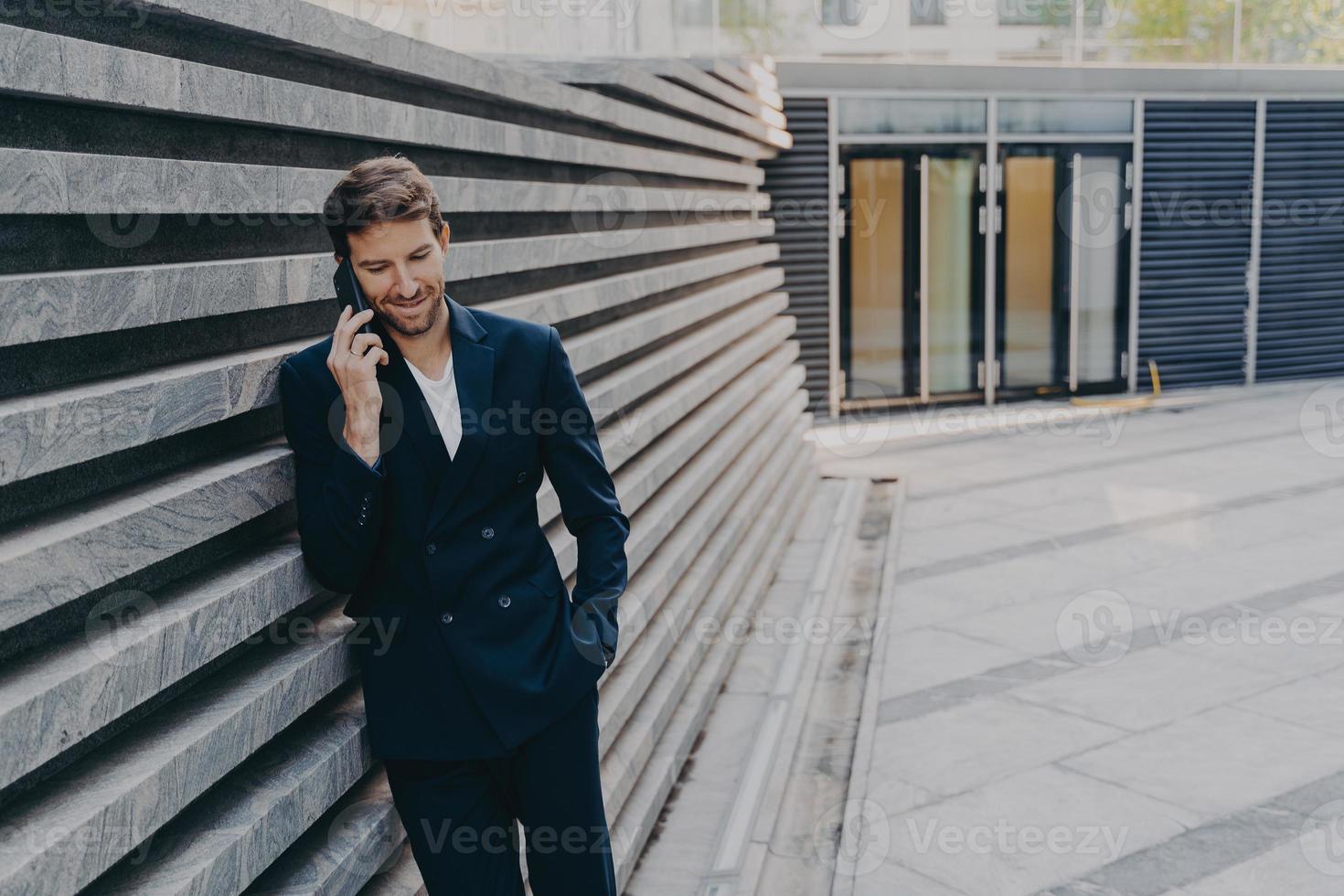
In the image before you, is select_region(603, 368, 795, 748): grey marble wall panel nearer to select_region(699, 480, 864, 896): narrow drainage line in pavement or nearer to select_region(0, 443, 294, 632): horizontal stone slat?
select_region(699, 480, 864, 896): narrow drainage line in pavement

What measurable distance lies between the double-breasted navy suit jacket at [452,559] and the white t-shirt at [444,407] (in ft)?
0.12

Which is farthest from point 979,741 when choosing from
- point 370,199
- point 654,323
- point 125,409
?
point 125,409

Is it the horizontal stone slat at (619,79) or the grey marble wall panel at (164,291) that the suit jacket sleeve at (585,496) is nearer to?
the grey marble wall panel at (164,291)

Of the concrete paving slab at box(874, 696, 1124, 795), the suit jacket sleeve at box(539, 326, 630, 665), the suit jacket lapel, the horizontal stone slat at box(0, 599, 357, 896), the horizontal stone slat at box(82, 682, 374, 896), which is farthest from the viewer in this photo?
the concrete paving slab at box(874, 696, 1124, 795)

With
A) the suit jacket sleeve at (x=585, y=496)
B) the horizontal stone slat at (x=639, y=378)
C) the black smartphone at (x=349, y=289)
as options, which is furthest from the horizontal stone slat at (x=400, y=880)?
the black smartphone at (x=349, y=289)

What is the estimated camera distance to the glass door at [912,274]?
13.8m

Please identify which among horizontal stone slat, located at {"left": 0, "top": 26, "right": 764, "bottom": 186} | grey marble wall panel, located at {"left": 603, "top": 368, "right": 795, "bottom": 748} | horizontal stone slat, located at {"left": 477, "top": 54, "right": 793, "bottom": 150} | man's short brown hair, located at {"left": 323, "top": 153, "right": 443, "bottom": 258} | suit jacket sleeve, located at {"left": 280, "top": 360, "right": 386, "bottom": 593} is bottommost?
grey marble wall panel, located at {"left": 603, "top": 368, "right": 795, "bottom": 748}

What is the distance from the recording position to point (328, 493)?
7.50ft

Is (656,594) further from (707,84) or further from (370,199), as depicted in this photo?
(707,84)

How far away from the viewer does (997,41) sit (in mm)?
13719

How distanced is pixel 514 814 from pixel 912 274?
1193 cm

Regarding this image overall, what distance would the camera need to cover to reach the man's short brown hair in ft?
7.55

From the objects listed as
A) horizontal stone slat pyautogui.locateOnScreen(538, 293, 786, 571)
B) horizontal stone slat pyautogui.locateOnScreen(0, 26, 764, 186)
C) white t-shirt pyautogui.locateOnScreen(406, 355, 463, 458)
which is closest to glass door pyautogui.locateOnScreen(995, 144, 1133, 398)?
horizontal stone slat pyautogui.locateOnScreen(538, 293, 786, 571)

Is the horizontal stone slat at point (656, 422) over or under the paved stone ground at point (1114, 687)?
over
